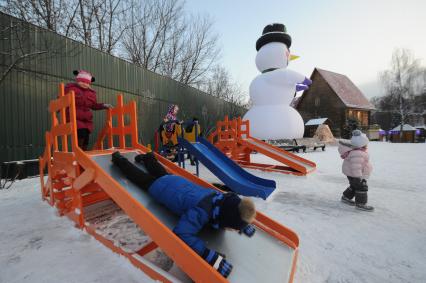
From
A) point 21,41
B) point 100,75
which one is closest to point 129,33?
point 100,75

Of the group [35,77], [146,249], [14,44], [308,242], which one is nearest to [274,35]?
[35,77]

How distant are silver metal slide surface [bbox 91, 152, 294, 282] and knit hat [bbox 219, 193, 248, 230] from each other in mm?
315

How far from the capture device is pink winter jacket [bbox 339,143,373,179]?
153 inches

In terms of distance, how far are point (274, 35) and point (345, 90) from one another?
1878 centimetres

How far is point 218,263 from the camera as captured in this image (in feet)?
5.93

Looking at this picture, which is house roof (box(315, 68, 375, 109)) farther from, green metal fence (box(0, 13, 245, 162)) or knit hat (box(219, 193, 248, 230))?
knit hat (box(219, 193, 248, 230))

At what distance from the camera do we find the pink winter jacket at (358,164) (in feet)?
12.7

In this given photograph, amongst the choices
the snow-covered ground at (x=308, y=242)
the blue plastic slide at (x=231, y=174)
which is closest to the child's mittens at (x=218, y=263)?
the snow-covered ground at (x=308, y=242)

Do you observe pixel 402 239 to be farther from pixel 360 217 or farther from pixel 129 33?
pixel 129 33

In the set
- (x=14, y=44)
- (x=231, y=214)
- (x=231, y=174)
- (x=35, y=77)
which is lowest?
(x=231, y=174)

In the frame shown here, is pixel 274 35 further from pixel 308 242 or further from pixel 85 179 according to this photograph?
pixel 85 179

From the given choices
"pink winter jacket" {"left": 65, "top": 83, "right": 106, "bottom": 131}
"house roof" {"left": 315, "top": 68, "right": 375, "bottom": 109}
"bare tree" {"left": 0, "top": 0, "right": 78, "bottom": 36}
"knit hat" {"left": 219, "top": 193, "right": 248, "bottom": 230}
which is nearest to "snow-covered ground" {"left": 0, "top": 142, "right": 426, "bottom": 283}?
"knit hat" {"left": 219, "top": 193, "right": 248, "bottom": 230}

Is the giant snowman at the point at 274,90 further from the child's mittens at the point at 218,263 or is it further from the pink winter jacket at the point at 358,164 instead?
the child's mittens at the point at 218,263

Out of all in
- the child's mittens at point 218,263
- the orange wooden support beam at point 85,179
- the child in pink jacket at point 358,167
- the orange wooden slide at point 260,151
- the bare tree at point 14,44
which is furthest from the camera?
the orange wooden slide at point 260,151
